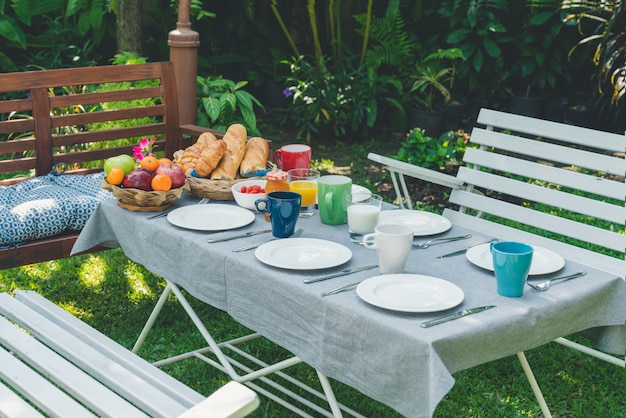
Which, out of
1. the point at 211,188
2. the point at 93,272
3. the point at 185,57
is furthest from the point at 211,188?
the point at 185,57

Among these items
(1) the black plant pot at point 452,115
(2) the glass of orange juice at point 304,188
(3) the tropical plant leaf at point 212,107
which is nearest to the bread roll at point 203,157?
(2) the glass of orange juice at point 304,188

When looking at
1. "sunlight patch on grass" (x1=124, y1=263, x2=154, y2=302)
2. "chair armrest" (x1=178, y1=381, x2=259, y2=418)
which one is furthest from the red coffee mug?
"chair armrest" (x1=178, y1=381, x2=259, y2=418)

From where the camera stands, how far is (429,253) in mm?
2455

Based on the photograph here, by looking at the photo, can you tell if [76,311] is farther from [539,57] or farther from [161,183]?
[539,57]

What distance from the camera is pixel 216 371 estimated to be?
3.39 m

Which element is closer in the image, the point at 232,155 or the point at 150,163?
the point at 150,163

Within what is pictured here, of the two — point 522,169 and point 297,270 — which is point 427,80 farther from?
point 297,270

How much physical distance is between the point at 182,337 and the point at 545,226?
1.64 metres

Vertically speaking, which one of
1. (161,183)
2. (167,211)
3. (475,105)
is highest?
(161,183)

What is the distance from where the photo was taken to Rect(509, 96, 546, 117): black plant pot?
24.6 ft

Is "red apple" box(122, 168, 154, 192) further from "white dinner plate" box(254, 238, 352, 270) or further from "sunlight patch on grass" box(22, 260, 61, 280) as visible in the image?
"sunlight patch on grass" box(22, 260, 61, 280)

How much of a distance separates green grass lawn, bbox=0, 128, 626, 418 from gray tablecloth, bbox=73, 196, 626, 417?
2.56ft

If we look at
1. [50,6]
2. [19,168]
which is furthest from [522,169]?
[50,6]

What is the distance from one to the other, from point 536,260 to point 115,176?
4.86 ft
